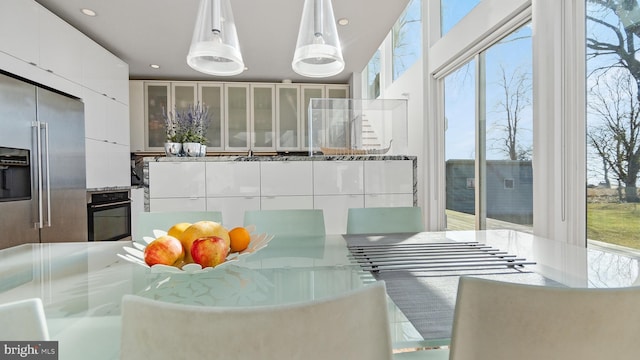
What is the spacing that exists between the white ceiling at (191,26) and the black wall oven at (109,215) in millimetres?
1708

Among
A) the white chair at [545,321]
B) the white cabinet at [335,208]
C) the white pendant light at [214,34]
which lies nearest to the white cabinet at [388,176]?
the white cabinet at [335,208]

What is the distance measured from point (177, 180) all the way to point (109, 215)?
1576mm

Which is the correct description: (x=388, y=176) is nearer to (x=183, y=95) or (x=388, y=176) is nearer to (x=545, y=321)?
(x=545, y=321)

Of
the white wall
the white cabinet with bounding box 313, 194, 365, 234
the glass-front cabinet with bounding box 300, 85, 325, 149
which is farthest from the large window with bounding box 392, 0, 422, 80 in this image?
the white cabinet with bounding box 313, 194, 365, 234

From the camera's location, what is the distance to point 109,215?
11.6ft

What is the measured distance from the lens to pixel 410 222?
176cm

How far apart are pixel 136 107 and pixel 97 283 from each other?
4750 mm

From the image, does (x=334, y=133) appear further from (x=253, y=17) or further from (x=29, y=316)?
(x=29, y=316)

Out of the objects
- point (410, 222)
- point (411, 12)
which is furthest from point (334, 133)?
point (410, 222)

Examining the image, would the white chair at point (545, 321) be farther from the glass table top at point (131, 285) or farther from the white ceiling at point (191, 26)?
the white ceiling at point (191, 26)

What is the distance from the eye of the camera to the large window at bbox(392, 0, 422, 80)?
362cm

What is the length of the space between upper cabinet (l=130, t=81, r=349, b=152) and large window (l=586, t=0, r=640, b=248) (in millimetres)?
3956

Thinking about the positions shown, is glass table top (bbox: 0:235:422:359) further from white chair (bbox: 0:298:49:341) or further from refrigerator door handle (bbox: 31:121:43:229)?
refrigerator door handle (bbox: 31:121:43:229)

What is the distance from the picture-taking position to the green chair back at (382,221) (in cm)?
174
